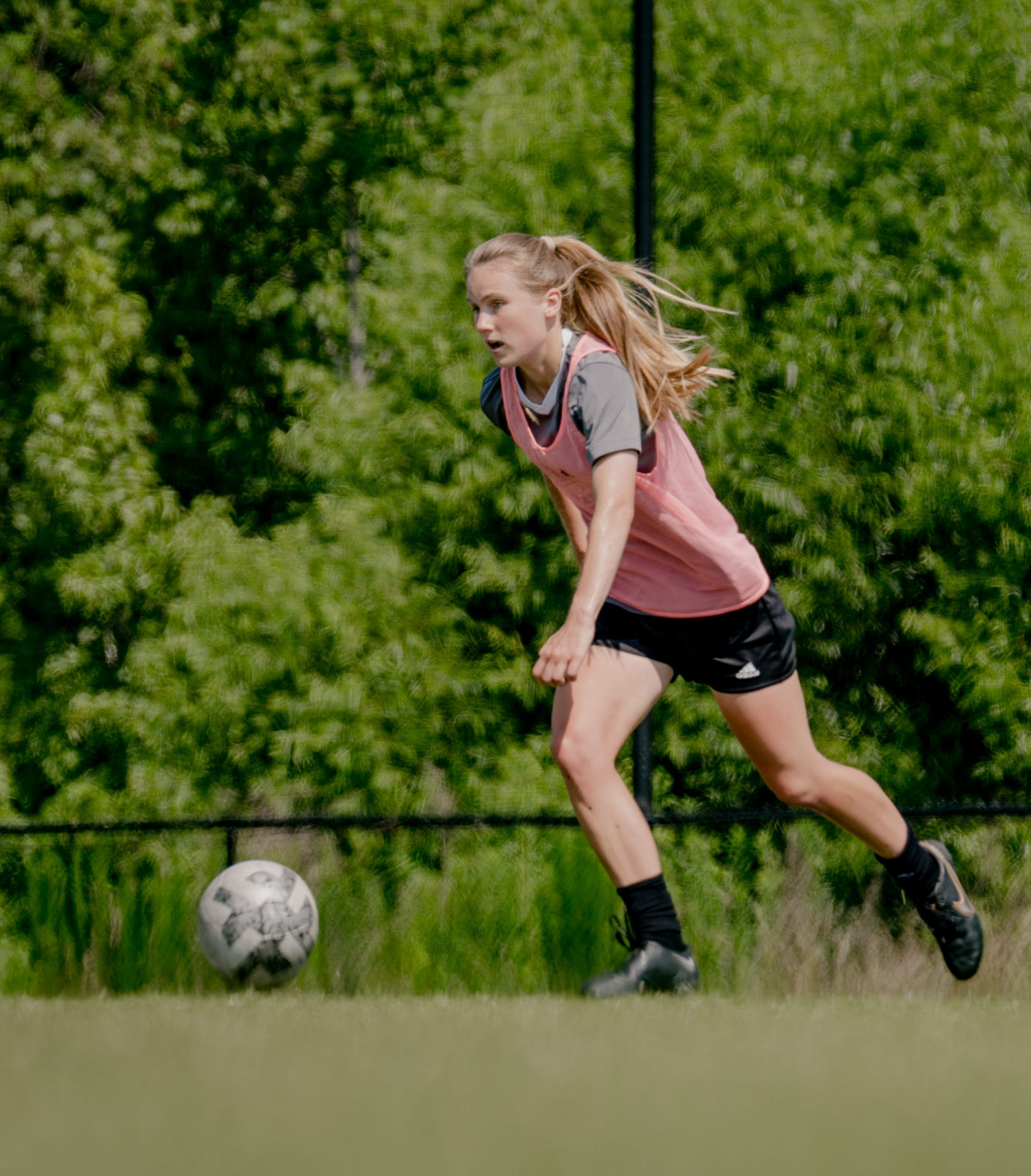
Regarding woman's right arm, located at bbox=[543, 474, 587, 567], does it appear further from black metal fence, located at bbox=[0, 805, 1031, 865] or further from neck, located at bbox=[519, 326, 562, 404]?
black metal fence, located at bbox=[0, 805, 1031, 865]

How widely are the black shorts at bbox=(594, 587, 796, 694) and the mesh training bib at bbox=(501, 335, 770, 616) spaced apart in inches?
1.3

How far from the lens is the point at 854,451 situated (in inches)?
376

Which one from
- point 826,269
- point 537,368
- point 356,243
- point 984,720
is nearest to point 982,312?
point 826,269

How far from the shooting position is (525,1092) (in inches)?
95.6

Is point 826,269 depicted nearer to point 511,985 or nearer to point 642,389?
point 511,985

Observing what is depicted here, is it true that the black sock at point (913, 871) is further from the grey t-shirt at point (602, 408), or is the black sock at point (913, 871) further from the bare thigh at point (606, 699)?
the grey t-shirt at point (602, 408)

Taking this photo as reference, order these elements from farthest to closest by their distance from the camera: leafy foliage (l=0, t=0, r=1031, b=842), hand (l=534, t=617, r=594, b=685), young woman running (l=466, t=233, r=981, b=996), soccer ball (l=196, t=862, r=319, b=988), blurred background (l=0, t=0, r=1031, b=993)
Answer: leafy foliage (l=0, t=0, r=1031, b=842), blurred background (l=0, t=0, r=1031, b=993), soccer ball (l=196, t=862, r=319, b=988), young woman running (l=466, t=233, r=981, b=996), hand (l=534, t=617, r=594, b=685)

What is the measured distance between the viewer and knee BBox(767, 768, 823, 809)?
3.83 meters

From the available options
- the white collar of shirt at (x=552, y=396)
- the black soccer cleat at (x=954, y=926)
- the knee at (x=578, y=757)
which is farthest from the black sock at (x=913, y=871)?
the white collar of shirt at (x=552, y=396)

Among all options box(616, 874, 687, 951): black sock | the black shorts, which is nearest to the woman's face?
the black shorts

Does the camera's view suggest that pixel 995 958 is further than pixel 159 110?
No

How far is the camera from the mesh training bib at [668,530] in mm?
3746

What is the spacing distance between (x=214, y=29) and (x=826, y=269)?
779 centimetres

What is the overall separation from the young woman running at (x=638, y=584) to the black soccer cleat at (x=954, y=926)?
0.66ft
